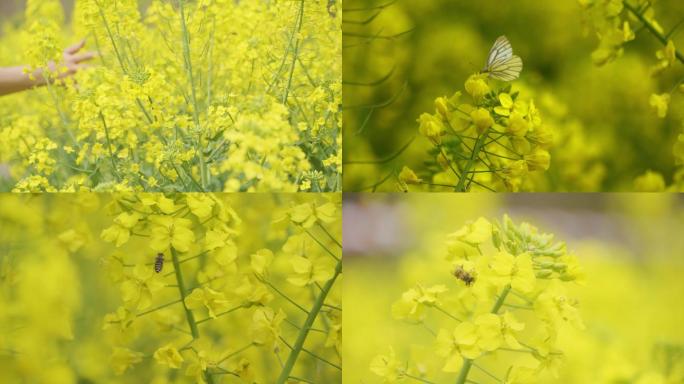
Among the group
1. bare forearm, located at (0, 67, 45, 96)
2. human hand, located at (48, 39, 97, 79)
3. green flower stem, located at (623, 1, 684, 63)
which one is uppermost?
green flower stem, located at (623, 1, 684, 63)

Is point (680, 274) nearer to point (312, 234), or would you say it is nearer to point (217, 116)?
point (312, 234)

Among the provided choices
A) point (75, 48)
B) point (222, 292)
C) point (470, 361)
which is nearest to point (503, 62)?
point (470, 361)

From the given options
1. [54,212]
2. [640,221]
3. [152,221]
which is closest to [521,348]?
[640,221]

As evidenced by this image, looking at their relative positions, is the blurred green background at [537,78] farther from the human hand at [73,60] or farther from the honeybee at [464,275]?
the human hand at [73,60]

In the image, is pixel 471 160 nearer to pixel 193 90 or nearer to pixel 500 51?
pixel 500 51

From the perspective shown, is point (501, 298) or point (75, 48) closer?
point (501, 298)

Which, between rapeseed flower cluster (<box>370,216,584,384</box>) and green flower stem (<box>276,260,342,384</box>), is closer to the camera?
rapeseed flower cluster (<box>370,216,584,384</box>)

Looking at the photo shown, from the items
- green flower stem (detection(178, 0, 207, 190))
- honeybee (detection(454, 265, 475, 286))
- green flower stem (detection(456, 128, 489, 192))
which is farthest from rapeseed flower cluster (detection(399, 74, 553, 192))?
green flower stem (detection(178, 0, 207, 190))

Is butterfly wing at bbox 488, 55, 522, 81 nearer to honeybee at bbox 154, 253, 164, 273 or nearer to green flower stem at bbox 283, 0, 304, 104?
green flower stem at bbox 283, 0, 304, 104
